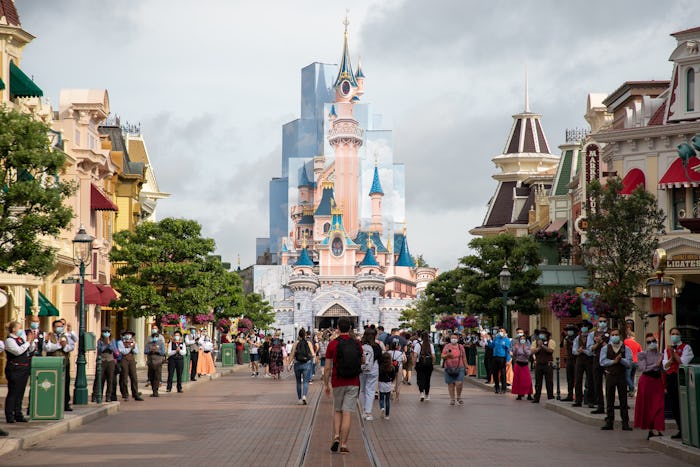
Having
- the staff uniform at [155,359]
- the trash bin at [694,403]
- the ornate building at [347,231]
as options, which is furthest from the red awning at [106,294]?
the ornate building at [347,231]

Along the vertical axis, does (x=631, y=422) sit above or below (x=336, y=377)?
below

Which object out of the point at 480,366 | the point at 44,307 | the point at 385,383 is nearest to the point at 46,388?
the point at 385,383

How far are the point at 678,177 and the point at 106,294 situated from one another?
871 inches

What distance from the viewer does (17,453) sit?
15.8 meters

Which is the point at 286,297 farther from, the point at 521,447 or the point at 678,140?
the point at 521,447

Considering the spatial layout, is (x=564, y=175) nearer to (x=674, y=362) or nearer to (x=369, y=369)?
(x=369, y=369)

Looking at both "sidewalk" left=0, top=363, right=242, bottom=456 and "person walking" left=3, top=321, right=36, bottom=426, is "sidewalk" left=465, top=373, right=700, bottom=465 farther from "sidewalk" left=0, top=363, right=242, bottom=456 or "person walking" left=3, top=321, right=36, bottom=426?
"person walking" left=3, top=321, right=36, bottom=426

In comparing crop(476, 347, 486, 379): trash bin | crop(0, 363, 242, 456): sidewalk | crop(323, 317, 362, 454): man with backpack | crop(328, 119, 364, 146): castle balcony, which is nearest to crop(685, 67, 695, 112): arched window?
crop(476, 347, 486, 379): trash bin

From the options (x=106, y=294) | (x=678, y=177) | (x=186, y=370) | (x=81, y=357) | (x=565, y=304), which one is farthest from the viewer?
(x=106, y=294)

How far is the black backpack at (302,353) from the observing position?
26703 mm

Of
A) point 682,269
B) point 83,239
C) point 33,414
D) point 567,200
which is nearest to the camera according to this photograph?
point 33,414

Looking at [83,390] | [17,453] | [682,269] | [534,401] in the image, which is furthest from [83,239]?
[682,269]

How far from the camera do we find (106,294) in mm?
46219

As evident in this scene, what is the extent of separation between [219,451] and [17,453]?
8.87 feet
